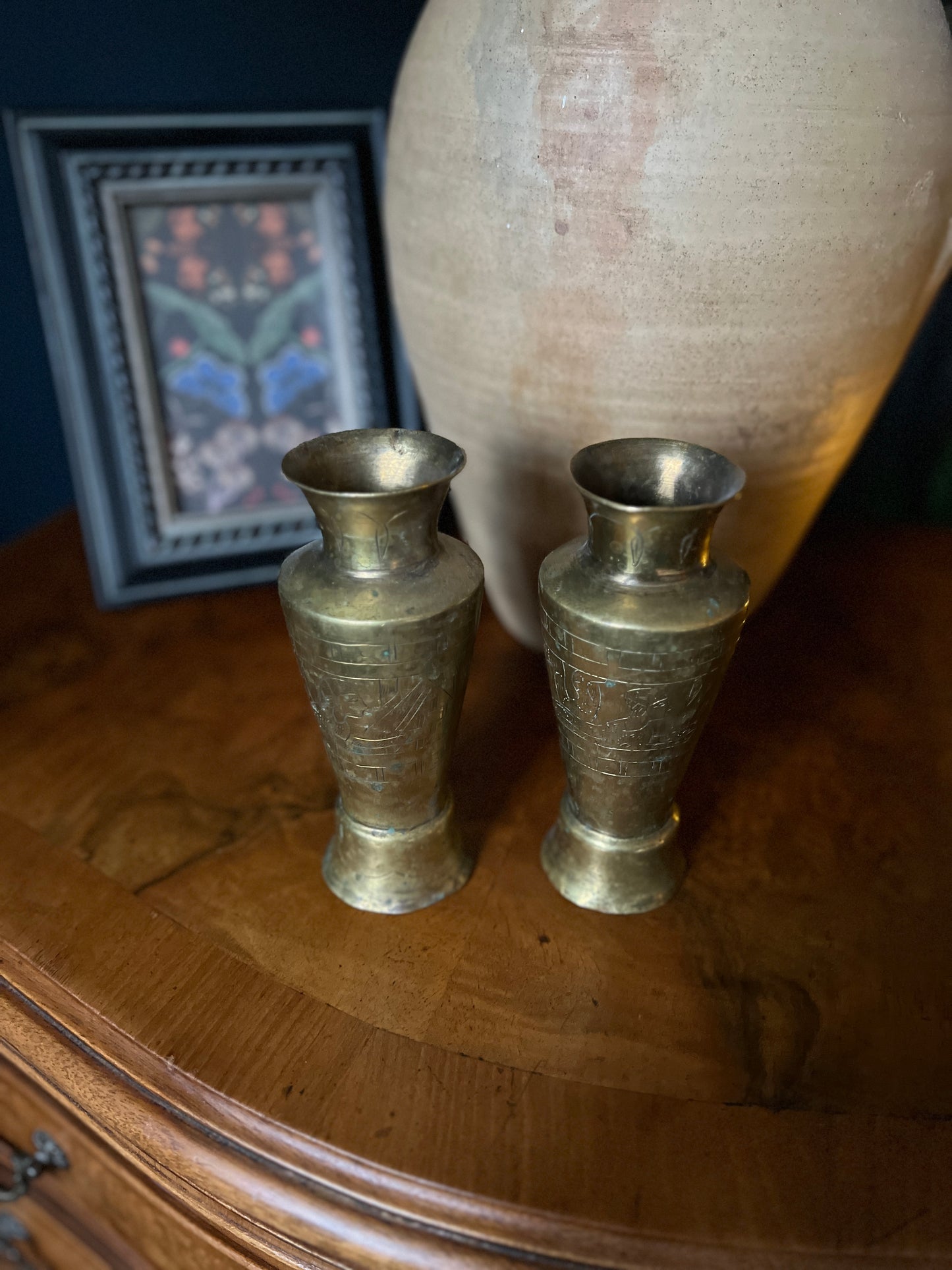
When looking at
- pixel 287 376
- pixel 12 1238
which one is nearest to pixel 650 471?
pixel 287 376

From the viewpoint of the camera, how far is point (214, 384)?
72 cm

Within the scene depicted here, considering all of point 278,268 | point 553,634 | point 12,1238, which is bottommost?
point 12,1238

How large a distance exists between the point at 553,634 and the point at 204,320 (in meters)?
0.42

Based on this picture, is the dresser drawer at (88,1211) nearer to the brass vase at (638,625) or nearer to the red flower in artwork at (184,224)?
the brass vase at (638,625)

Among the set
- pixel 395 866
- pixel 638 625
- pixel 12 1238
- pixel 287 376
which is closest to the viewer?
pixel 638 625

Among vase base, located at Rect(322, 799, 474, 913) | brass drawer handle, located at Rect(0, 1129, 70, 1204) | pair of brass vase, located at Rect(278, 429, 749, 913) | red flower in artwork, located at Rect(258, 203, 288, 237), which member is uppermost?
red flower in artwork, located at Rect(258, 203, 288, 237)

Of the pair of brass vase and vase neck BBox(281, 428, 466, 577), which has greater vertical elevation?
vase neck BBox(281, 428, 466, 577)

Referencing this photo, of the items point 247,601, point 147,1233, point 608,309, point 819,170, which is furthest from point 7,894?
point 819,170

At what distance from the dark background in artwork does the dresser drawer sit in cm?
57

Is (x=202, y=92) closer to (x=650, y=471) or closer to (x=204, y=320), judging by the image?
(x=204, y=320)

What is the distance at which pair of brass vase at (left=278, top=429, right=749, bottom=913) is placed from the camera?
1.35ft

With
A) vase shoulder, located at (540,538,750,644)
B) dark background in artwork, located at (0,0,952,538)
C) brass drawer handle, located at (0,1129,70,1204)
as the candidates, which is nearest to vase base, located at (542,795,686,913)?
vase shoulder, located at (540,538,750,644)

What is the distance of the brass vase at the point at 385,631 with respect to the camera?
1.37 feet

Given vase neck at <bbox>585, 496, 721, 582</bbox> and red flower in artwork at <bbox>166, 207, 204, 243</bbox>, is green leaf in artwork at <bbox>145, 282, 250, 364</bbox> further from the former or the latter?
vase neck at <bbox>585, 496, 721, 582</bbox>
